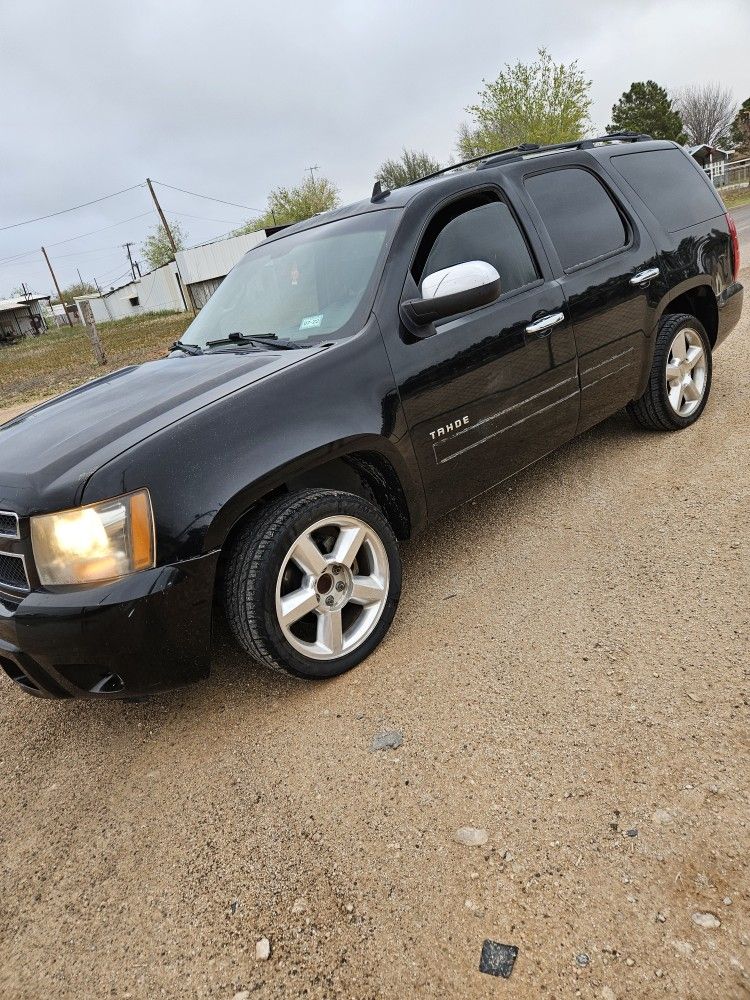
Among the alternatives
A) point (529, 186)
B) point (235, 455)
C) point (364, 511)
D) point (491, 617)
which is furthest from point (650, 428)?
point (235, 455)

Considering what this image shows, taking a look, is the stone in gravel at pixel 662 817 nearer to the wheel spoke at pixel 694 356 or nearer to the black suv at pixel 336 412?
the black suv at pixel 336 412

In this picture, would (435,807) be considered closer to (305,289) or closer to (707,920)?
(707,920)

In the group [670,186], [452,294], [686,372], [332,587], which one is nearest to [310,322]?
[452,294]

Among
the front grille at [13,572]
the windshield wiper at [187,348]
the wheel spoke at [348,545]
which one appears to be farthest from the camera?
the windshield wiper at [187,348]

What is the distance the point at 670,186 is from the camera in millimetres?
4281

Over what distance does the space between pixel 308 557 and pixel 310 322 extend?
1164 millimetres

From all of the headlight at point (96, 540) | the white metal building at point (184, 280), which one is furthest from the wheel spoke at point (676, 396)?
the white metal building at point (184, 280)

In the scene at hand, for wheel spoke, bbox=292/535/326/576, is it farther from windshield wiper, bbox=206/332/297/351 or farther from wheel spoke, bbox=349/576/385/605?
windshield wiper, bbox=206/332/297/351

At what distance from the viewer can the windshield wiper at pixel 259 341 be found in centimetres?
294

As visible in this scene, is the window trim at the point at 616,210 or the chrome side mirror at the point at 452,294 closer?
the chrome side mirror at the point at 452,294

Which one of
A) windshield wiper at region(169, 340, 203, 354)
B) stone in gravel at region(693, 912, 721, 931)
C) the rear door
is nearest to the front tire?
windshield wiper at region(169, 340, 203, 354)

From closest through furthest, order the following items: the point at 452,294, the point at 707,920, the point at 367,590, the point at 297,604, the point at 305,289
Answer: the point at 707,920 → the point at 297,604 → the point at 367,590 → the point at 452,294 → the point at 305,289

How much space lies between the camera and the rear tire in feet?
13.5

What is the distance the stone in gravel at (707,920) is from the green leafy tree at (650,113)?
62.6 meters
